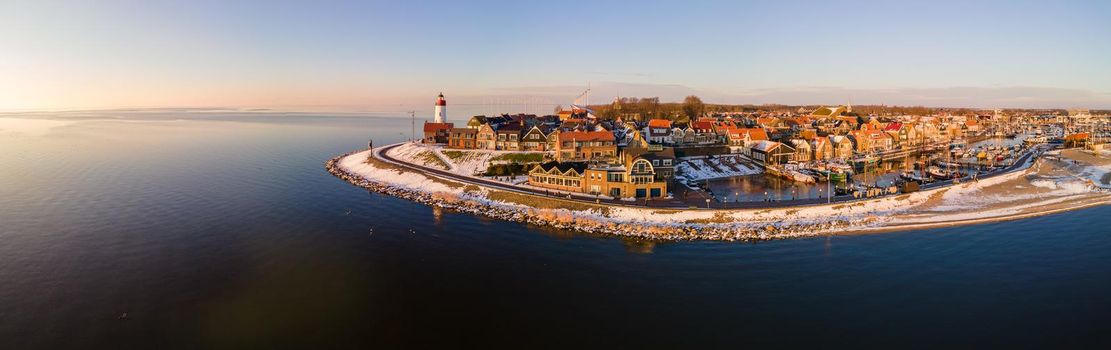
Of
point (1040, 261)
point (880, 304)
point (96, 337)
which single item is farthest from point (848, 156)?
point (96, 337)

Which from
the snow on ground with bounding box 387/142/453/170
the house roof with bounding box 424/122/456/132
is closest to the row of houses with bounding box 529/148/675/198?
the snow on ground with bounding box 387/142/453/170

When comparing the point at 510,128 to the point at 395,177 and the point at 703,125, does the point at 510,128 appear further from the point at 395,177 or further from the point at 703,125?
the point at 703,125

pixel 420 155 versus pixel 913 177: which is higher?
pixel 420 155

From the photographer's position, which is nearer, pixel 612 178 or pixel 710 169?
pixel 612 178

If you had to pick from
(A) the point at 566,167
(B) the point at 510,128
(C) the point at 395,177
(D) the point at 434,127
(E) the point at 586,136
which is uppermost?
(D) the point at 434,127

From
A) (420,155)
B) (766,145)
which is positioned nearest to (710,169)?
(766,145)

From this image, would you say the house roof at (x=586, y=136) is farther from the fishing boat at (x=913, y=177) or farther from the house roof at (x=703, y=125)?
the fishing boat at (x=913, y=177)

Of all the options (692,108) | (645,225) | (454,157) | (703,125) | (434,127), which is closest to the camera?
(645,225)
